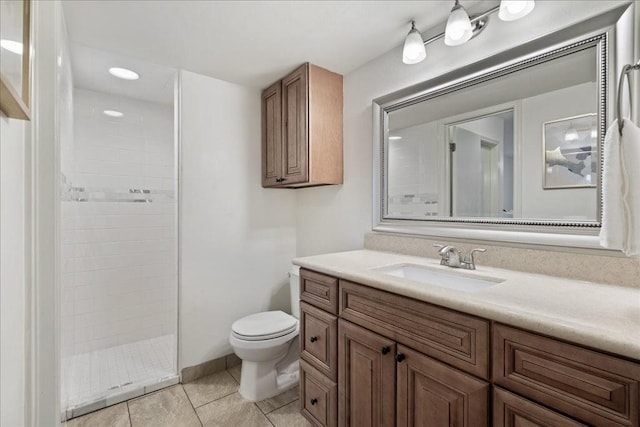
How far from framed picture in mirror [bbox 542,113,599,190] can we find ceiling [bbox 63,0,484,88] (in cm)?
68

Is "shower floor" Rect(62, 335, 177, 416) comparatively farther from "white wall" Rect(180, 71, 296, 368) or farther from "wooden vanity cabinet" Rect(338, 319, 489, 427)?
"wooden vanity cabinet" Rect(338, 319, 489, 427)

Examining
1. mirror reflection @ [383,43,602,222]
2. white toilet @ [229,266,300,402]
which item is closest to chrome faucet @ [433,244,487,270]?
mirror reflection @ [383,43,602,222]

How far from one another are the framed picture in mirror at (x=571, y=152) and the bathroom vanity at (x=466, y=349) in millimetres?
395

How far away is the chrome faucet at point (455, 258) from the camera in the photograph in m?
1.34

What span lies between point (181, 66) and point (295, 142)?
942 millimetres

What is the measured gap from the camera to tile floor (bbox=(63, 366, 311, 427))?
5.39 ft

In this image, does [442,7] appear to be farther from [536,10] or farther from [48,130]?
[48,130]

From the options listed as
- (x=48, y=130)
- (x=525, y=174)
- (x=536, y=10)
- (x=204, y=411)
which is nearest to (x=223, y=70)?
(x=48, y=130)

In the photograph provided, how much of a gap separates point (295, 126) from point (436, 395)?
1747mm

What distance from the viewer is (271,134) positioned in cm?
234

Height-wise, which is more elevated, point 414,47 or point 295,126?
point 414,47

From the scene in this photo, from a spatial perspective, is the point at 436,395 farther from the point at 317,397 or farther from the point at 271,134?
the point at 271,134

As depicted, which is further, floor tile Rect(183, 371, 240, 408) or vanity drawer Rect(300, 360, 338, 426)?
floor tile Rect(183, 371, 240, 408)

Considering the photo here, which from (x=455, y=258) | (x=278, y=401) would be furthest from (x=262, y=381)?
(x=455, y=258)
